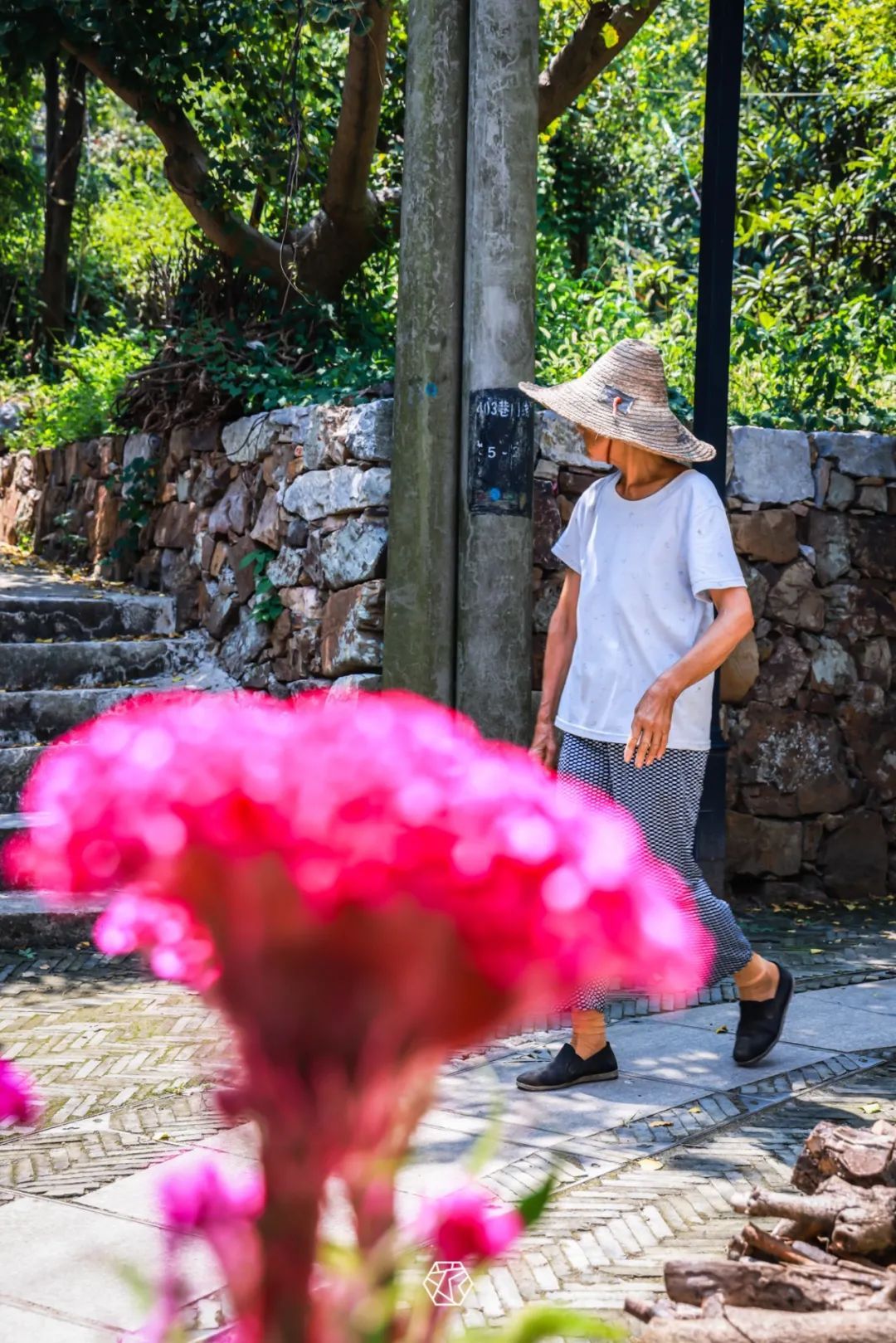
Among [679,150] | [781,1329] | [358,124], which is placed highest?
[679,150]

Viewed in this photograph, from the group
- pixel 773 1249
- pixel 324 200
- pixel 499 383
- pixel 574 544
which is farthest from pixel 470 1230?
pixel 324 200

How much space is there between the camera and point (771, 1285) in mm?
2615

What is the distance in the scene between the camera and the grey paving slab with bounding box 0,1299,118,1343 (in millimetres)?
2574

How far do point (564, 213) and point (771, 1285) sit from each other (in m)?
14.8

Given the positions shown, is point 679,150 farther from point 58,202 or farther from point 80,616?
point 80,616

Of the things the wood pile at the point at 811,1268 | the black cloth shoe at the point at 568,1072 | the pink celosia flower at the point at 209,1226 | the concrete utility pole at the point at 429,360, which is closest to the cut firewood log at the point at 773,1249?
the wood pile at the point at 811,1268

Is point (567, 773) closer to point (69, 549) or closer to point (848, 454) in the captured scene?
point (848, 454)

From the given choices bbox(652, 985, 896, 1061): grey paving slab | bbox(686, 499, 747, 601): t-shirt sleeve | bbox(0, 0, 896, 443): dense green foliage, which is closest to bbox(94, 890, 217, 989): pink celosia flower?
bbox(686, 499, 747, 601): t-shirt sleeve

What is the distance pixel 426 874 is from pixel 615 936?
0.38 ft

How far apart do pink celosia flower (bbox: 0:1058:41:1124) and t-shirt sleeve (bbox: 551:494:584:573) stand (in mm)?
3150

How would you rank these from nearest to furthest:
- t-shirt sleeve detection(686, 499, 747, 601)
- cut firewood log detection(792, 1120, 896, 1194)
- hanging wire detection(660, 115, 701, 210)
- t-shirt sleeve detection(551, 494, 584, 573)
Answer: cut firewood log detection(792, 1120, 896, 1194), t-shirt sleeve detection(686, 499, 747, 601), t-shirt sleeve detection(551, 494, 584, 573), hanging wire detection(660, 115, 701, 210)

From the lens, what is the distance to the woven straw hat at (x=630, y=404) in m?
4.09

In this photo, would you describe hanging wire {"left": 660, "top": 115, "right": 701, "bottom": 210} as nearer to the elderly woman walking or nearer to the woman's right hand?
the elderly woman walking

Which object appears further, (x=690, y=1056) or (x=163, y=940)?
(x=690, y=1056)
